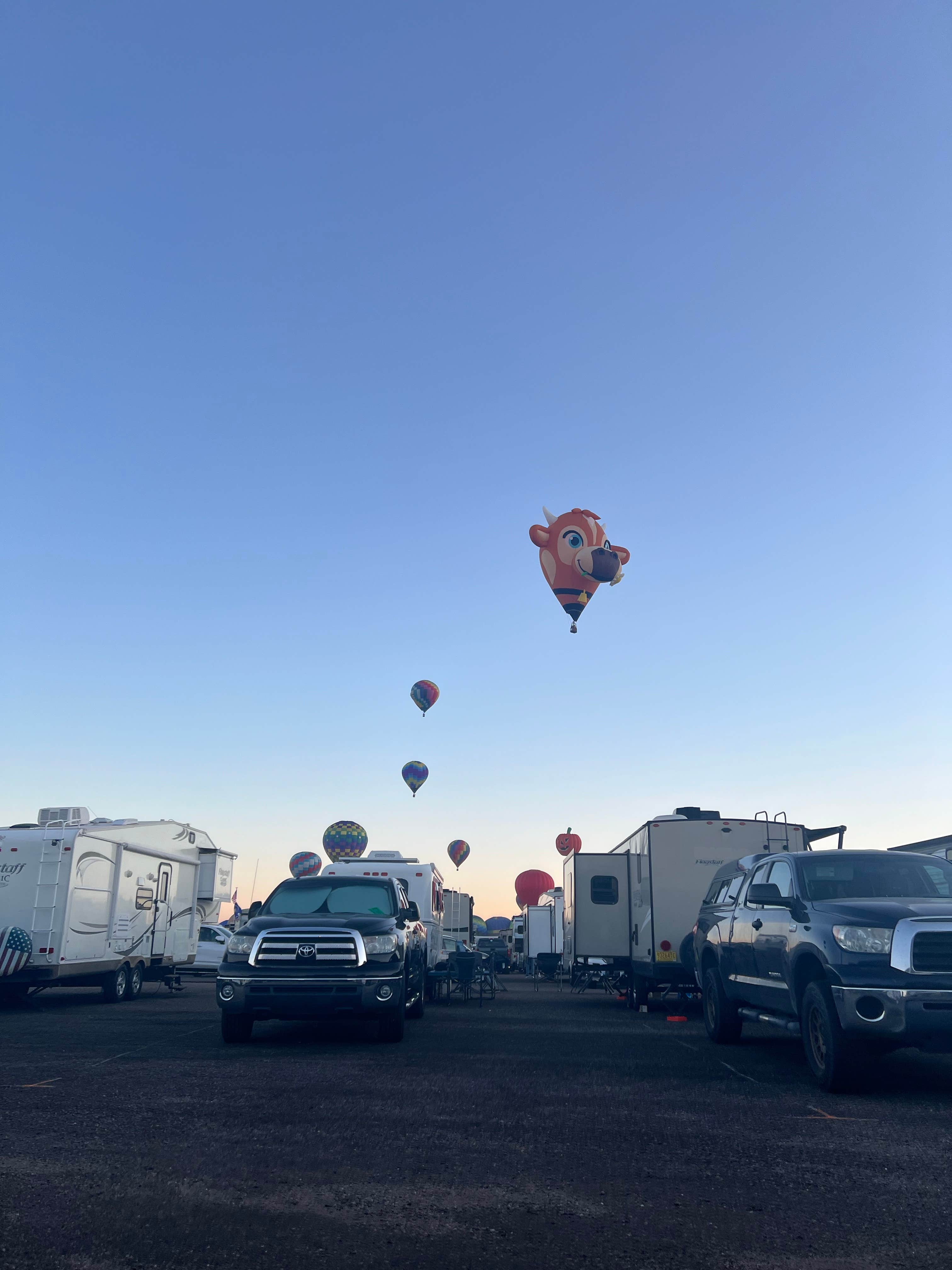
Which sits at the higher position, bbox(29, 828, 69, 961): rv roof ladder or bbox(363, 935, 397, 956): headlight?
bbox(29, 828, 69, 961): rv roof ladder

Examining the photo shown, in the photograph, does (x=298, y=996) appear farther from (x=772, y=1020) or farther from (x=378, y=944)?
(x=772, y=1020)

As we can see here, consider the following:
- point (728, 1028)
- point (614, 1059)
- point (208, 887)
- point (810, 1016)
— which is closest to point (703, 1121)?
point (810, 1016)

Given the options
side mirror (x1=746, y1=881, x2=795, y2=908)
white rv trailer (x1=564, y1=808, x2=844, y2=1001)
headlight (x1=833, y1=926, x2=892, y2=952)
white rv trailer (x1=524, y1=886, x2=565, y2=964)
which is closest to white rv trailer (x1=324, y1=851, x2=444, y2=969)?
white rv trailer (x1=564, y1=808, x2=844, y2=1001)

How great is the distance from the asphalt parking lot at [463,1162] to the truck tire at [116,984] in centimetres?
990

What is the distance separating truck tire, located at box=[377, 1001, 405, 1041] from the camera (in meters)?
11.8

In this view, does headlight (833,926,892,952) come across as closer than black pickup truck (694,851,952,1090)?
No

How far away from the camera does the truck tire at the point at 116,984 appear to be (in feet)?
65.7

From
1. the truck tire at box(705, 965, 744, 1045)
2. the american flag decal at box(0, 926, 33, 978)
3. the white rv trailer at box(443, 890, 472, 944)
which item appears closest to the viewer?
the truck tire at box(705, 965, 744, 1045)

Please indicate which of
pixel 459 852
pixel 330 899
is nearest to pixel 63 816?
pixel 330 899

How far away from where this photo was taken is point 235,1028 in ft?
37.8

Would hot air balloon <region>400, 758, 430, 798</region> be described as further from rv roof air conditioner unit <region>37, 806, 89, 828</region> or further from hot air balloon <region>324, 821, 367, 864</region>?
rv roof air conditioner unit <region>37, 806, 89, 828</region>

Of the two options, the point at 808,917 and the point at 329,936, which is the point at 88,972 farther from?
the point at 808,917

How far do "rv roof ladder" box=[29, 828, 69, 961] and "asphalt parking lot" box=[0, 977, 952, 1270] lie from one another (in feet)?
24.7

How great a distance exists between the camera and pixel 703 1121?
22.8ft
